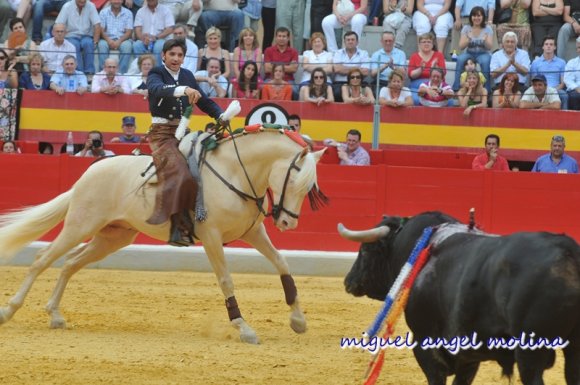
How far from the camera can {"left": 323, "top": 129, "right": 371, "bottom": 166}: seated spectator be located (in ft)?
38.1

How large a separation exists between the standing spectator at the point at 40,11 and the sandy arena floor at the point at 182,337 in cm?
413

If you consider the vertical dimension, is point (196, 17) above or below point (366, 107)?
→ above

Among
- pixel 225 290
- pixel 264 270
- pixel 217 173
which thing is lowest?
pixel 264 270

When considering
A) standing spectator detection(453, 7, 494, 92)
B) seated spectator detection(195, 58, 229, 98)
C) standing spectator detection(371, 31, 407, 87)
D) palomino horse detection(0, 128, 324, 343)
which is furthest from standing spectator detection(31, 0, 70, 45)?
palomino horse detection(0, 128, 324, 343)

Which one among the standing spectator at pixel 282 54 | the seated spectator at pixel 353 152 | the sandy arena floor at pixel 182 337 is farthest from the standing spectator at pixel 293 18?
the sandy arena floor at pixel 182 337

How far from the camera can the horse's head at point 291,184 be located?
750 cm

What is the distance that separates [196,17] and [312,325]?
21.6ft

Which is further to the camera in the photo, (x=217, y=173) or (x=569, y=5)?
(x=569, y=5)

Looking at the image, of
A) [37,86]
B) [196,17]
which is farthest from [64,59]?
[196,17]

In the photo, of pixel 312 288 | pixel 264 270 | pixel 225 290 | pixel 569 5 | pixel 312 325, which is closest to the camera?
pixel 225 290

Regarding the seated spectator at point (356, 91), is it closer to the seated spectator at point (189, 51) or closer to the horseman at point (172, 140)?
the seated spectator at point (189, 51)

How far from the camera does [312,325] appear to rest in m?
8.30

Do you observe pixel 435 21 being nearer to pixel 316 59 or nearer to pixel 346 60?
pixel 346 60

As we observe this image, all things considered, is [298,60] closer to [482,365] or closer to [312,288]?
[312,288]
